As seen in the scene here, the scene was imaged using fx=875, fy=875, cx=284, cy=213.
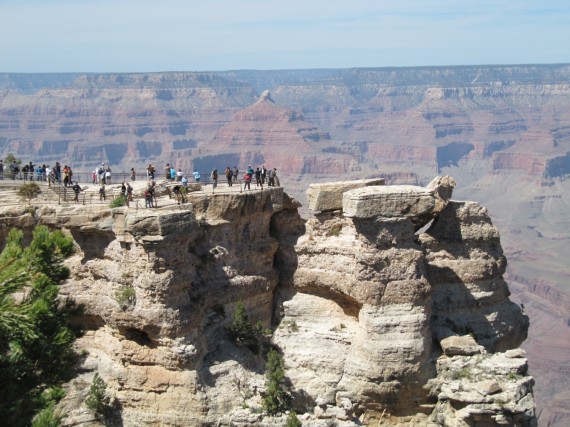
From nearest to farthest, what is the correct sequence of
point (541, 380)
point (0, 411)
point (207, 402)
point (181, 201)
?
point (0, 411)
point (207, 402)
point (181, 201)
point (541, 380)

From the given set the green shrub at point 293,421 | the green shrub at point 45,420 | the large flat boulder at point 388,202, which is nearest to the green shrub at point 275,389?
the green shrub at point 293,421

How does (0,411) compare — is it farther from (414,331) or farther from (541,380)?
(541,380)

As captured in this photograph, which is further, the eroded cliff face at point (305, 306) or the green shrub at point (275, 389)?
the green shrub at point (275, 389)

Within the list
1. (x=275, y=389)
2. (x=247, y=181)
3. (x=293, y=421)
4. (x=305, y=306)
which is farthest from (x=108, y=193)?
(x=293, y=421)

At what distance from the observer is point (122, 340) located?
33938 mm

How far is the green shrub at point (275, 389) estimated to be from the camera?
110 ft

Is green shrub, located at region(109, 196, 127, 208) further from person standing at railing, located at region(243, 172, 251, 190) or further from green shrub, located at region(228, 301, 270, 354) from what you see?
green shrub, located at region(228, 301, 270, 354)

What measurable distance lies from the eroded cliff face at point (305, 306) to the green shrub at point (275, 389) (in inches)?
19.8

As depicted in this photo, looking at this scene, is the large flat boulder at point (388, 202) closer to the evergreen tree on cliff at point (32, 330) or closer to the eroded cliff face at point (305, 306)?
the eroded cliff face at point (305, 306)

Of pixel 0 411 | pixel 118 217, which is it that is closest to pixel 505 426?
pixel 118 217

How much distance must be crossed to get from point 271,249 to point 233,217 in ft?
8.56

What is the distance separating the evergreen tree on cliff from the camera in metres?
21.7

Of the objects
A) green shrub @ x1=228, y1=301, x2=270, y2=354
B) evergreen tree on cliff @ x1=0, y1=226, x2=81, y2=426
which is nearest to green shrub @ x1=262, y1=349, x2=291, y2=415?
green shrub @ x1=228, y1=301, x2=270, y2=354

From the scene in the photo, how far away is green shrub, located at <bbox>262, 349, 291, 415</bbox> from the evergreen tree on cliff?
31.6 ft
